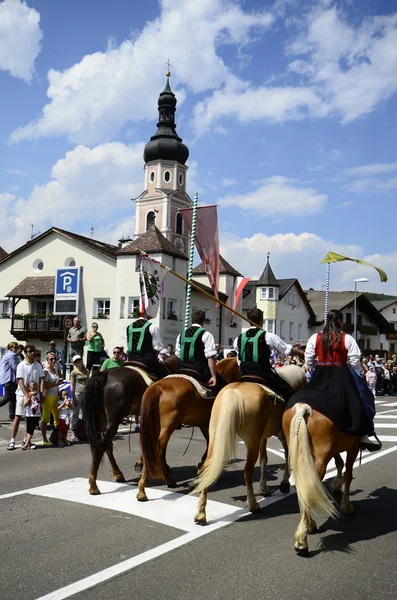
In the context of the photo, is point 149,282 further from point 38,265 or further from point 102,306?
point 38,265

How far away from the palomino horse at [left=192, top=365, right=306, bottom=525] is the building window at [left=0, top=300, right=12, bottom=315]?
1773 inches

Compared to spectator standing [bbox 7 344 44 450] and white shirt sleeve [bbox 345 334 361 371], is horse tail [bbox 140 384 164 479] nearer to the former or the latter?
white shirt sleeve [bbox 345 334 361 371]

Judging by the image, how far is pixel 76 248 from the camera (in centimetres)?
4644

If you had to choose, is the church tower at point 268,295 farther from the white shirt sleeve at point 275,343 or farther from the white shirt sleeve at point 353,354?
the white shirt sleeve at point 353,354

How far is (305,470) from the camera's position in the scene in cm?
536

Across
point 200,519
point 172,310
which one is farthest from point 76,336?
point 172,310

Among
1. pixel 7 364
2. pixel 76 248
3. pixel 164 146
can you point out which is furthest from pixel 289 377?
pixel 164 146


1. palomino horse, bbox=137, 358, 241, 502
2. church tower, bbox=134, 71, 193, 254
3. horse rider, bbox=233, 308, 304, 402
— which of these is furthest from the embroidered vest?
church tower, bbox=134, 71, 193, 254

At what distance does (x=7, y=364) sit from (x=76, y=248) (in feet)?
110

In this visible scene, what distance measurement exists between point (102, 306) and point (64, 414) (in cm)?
3283

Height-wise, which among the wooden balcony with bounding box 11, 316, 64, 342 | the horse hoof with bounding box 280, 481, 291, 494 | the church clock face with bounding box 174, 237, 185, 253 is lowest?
the horse hoof with bounding box 280, 481, 291, 494

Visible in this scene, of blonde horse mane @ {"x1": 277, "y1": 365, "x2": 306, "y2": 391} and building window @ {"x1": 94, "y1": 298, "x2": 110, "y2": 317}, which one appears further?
building window @ {"x1": 94, "y1": 298, "x2": 110, "y2": 317}

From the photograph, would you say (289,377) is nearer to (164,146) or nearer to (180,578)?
(180,578)

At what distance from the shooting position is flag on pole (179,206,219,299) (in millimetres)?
16828
